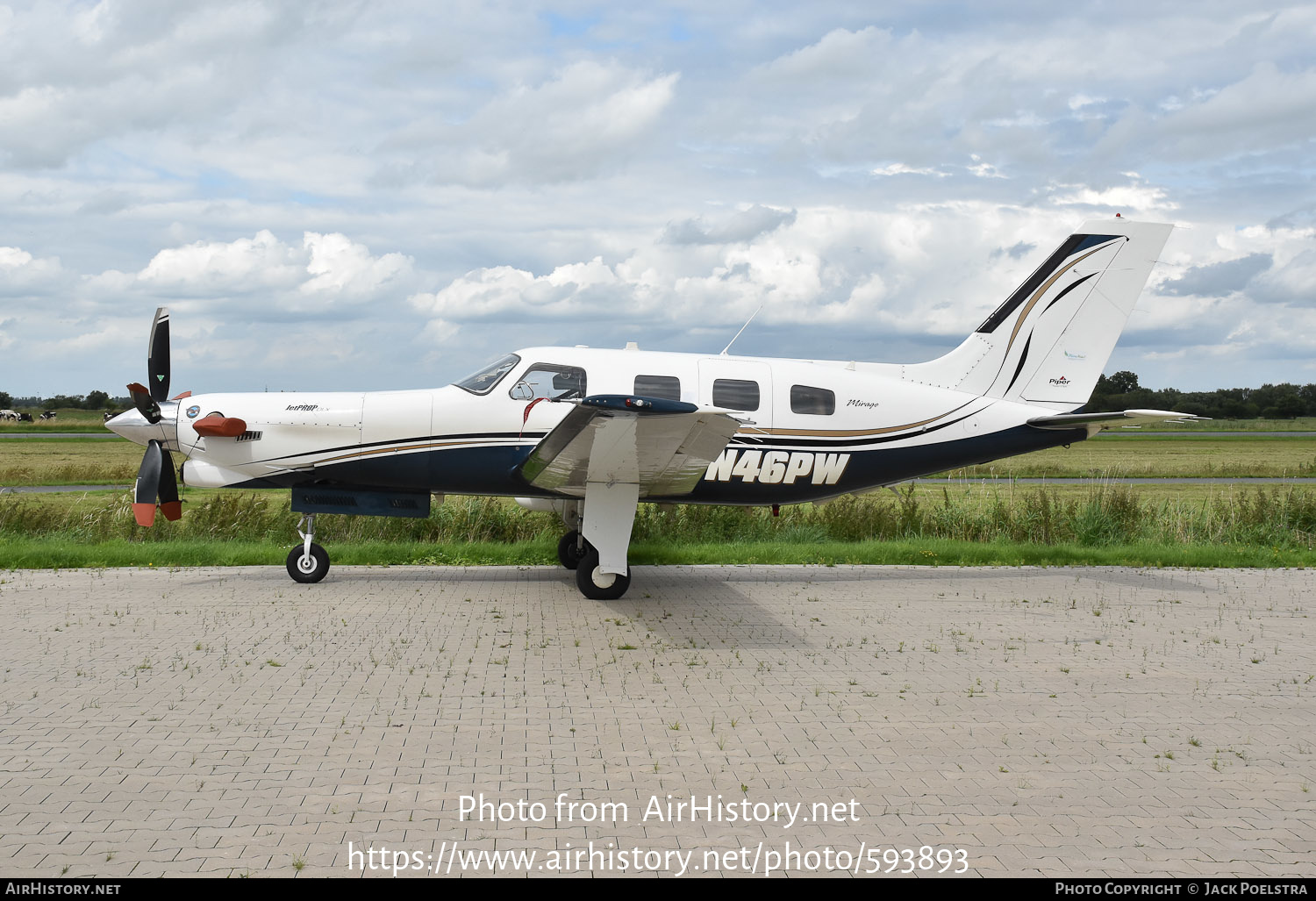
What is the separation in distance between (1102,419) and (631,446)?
6255mm

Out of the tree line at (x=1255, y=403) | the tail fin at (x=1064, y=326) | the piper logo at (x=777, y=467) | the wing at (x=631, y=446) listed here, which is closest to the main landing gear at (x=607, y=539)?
the wing at (x=631, y=446)

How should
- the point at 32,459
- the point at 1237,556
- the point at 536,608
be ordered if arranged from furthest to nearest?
the point at 32,459 → the point at 1237,556 → the point at 536,608

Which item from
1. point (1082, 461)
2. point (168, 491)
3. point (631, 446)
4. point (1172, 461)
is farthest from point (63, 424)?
point (631, 446)

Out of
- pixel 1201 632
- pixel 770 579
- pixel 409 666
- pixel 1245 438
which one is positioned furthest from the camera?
pixel 1245 438

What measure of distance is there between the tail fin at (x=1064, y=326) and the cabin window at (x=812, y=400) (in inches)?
60.8

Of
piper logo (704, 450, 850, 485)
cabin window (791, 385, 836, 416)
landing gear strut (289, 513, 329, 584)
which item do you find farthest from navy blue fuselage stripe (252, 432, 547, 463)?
cabin window (791, 385, 836, 416)

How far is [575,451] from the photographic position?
9.41 m

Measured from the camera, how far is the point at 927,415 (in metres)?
11.9

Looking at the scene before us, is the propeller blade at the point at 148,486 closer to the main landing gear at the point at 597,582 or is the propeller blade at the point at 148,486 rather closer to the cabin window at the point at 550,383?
the cabin window at the point at 550,383

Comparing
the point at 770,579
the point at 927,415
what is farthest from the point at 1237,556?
the point at 770,579

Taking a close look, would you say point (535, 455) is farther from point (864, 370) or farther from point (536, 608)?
point (864, 370)

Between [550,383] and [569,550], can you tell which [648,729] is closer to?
[550,383]

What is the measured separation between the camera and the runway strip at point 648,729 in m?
4.17

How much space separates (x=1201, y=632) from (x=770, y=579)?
4.68m
